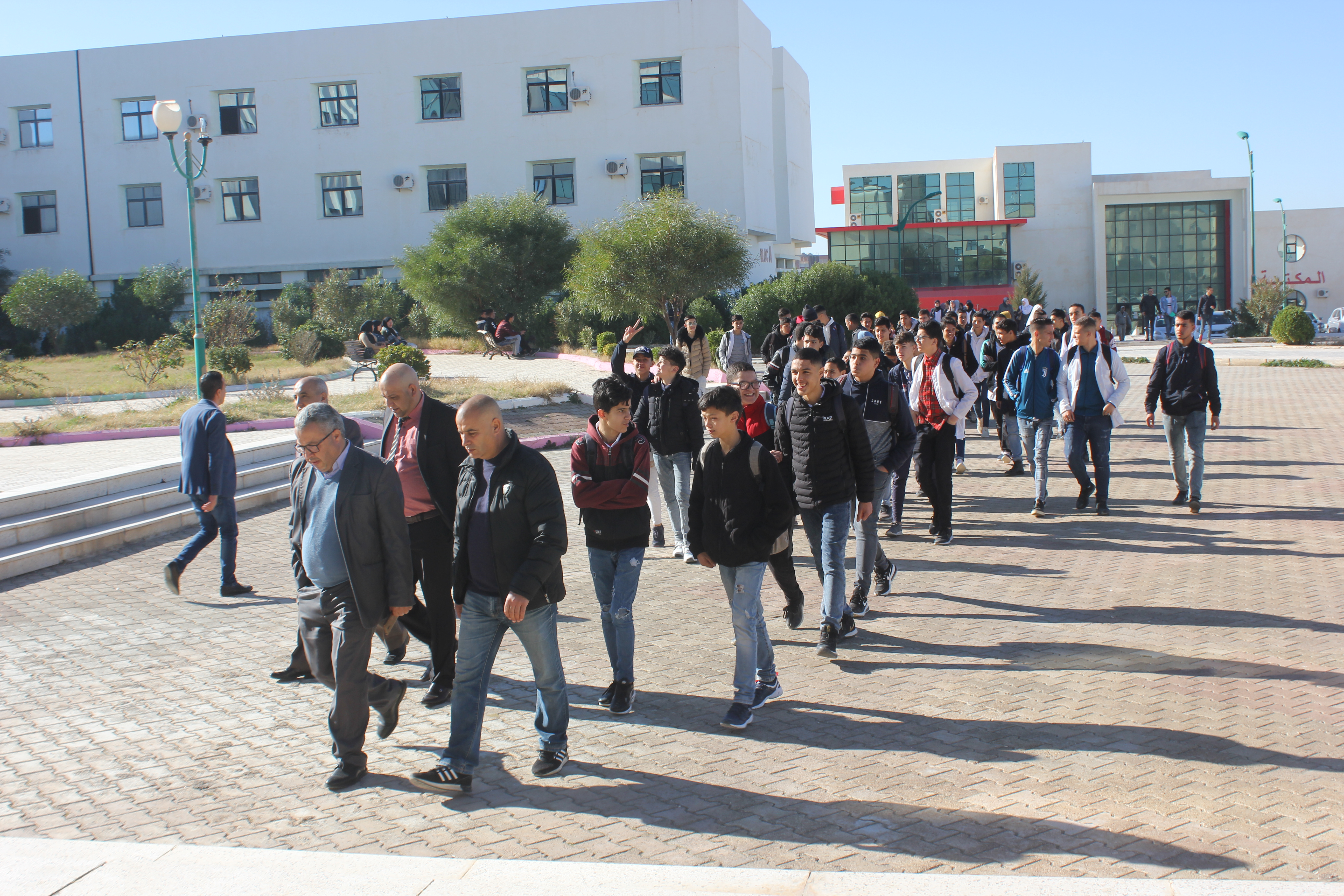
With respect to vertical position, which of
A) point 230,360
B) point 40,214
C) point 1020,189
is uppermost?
point 1020,189

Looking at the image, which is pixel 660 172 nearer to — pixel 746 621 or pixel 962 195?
pixel 962 195

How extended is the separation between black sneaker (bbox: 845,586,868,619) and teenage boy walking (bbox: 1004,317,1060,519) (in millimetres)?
3718

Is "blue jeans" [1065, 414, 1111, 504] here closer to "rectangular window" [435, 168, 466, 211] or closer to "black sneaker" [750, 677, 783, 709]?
"black sneaker" [750, 677, 783, 709]

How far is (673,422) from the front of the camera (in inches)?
319

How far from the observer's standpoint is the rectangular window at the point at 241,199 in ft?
142

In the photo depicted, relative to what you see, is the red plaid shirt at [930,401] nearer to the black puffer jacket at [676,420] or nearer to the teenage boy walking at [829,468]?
the black puffer jacket at [676,420]

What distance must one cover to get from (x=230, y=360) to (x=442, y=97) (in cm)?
2439

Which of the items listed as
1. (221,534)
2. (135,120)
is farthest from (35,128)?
(221,534)

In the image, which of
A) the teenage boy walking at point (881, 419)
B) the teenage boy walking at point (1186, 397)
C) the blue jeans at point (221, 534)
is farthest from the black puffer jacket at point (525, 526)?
the teenage boy walking at point (1186, 397)

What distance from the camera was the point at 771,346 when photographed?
15430mm

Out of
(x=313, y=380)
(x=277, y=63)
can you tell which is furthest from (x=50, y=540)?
(x=277, y=63)

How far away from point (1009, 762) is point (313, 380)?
4281mm

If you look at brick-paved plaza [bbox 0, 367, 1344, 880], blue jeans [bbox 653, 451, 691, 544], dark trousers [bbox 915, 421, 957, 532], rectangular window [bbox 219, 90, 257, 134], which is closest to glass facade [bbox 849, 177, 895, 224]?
rectangular window [bbox 219, 90, 257, 134]

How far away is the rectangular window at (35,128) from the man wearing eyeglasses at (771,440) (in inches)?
1832
